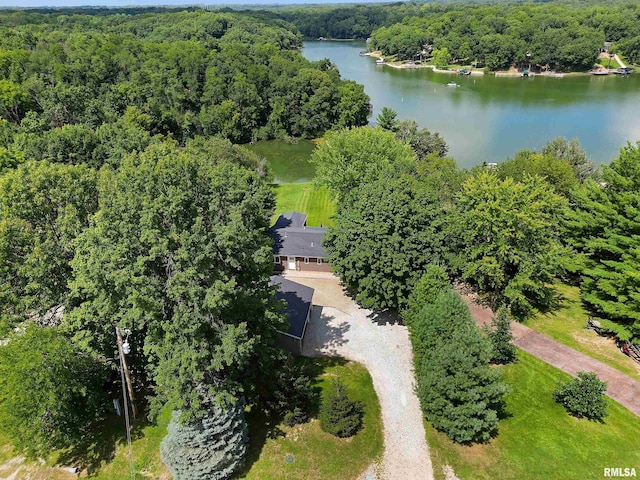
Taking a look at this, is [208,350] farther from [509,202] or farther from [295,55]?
[295,55]

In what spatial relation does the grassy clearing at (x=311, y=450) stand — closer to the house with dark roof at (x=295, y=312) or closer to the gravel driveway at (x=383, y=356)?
the gravel driveway at (x=383, y=356)

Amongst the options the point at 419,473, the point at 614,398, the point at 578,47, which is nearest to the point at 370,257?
the point at 419,473

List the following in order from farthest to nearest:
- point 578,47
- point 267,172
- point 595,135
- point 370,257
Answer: point 578,47
point 595,135
point 267,172
point 370,257


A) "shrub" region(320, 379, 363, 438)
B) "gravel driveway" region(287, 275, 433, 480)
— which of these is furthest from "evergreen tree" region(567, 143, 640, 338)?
"shrub" region(320, 379, 363, 438)

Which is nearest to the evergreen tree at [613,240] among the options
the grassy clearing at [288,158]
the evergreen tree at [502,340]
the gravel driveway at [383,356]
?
the evergreen tree at [502,340]

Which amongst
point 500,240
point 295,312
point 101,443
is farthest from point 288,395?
point 500,240
